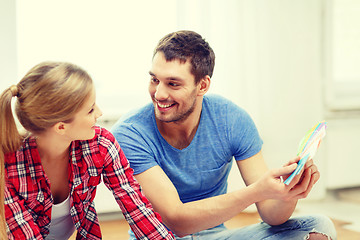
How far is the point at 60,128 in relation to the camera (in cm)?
129

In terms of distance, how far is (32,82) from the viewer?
1226 millimetres

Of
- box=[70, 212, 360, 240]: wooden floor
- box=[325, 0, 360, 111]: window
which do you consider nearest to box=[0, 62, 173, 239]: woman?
box=[70, 212, 360, 240]: wooden floor

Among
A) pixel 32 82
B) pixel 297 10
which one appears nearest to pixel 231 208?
pixel 32 82

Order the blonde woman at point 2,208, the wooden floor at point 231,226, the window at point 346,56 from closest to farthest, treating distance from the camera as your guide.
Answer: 1. the blonde woman at point 2,208
2. the wooden floor at point 231,226
3. the window at point 346,56

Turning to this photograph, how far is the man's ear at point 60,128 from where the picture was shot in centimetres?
127

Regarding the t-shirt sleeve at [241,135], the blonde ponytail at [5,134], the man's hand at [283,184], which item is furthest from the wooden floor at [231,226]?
the blonde ponytail at [5,134]

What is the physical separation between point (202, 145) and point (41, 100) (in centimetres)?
66

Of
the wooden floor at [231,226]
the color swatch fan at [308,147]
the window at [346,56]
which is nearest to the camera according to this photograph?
the color swatch fan at [308,147]

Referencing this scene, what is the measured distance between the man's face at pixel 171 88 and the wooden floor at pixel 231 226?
3.75 ft

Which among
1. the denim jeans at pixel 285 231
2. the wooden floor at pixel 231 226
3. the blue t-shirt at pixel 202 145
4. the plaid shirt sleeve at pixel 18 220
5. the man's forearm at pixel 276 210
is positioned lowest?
the wooden floor at pixel 231 226

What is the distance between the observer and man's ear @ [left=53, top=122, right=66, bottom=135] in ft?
4.18

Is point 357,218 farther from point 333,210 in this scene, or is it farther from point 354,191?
point 354,191

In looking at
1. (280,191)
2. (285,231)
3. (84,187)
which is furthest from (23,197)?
(285,231)

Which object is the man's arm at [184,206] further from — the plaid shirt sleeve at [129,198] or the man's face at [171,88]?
the man's face at [171,88]
